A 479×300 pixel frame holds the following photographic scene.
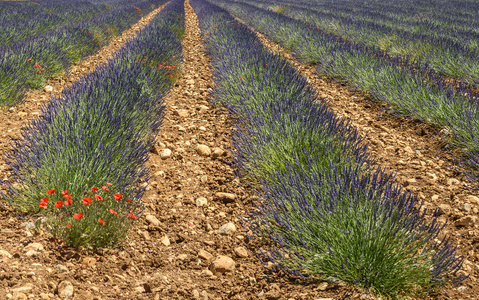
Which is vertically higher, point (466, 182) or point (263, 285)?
point (466, 182)

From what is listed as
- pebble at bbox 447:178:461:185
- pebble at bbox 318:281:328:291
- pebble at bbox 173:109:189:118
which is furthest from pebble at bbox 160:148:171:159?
pebble at bbox 447:178:461:185

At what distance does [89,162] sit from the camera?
2.65 m

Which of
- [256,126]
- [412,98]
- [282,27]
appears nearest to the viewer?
[256,126]

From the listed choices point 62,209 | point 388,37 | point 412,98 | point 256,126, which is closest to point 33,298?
point 62,209

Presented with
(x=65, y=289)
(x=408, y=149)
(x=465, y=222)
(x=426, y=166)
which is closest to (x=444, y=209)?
(x=465, y=222)

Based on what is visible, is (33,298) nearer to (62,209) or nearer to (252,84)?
(62,209)

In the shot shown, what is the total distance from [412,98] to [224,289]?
395 cm

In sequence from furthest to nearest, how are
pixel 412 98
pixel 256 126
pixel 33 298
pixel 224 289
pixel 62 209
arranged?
1. pixel 412 98
2. pixel 256 126
3. pixel 62 209
4. pixel 224 289
5. pixel 33 298

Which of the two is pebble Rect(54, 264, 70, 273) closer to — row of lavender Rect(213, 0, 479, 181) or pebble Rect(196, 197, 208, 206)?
pebble Rect(196, 197, 208, 206)

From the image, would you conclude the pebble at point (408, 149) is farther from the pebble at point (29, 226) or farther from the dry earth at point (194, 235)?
the pebble at point (29, 226)

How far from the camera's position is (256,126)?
3715 millimetres

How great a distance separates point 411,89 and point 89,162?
14.2 ft

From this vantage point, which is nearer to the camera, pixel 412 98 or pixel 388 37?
pixel 412 98

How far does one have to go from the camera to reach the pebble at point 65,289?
179 cm
